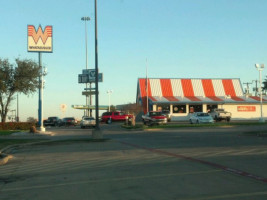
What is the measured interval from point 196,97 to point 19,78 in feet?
113

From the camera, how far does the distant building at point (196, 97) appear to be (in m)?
57.7

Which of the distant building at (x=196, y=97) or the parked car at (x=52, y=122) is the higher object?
the distant building at (x=196, y=97)

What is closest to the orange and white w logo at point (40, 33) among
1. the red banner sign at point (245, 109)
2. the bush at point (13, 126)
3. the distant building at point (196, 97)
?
the bush at point (13, 126)

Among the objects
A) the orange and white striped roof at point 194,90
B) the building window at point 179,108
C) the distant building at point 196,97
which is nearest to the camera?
the distant building at point 196,97

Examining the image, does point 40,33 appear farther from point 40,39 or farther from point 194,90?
point 194,90

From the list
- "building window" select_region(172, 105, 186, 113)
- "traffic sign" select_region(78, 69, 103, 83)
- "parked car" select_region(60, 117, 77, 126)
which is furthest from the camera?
"building window" select_region(172, 105, 186, 113)

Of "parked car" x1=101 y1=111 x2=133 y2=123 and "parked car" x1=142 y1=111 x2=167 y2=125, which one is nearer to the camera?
"parked car" x1=142 y1=111 x2=167 y2=125

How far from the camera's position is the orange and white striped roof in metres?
61.3

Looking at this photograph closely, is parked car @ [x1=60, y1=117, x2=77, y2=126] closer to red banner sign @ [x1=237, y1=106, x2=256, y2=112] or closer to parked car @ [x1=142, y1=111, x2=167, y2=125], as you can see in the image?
parked car @ [x1=142, y1=111, x2=167, y2=125]

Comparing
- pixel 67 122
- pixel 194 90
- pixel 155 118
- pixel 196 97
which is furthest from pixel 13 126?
pixel 194 90

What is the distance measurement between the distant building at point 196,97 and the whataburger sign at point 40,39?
23383 mm

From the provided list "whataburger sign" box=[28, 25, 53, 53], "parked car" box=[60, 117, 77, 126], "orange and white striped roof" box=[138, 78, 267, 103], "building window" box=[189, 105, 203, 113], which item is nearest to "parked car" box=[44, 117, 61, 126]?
"parked car" box=[60, 117, 77, 126]

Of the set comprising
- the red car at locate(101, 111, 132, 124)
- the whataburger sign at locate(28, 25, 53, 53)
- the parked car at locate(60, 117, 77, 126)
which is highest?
the whataburger sign at locate(28, 25, 53, 53)

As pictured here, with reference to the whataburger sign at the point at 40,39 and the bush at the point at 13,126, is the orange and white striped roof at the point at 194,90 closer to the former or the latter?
the bush at the point at 13,126
